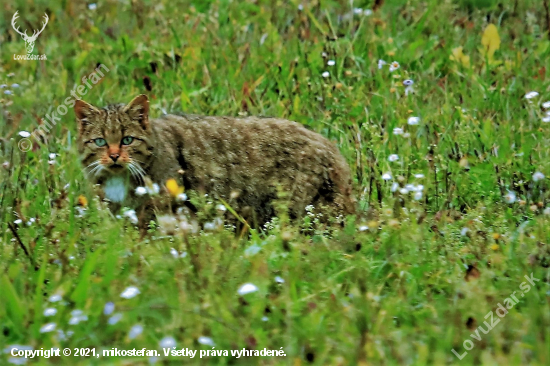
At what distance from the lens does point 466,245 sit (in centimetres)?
405

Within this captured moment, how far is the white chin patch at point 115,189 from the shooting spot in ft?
15.4

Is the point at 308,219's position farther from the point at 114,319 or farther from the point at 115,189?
the point at 114,319

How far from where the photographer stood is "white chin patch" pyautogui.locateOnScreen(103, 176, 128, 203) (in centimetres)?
469

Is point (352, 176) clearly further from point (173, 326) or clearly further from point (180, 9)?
Answer: point (180, 9)

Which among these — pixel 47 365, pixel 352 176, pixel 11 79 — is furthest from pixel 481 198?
pixel 11 79

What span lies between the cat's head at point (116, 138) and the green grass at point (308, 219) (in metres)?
0.19

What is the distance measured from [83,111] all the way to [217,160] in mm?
849

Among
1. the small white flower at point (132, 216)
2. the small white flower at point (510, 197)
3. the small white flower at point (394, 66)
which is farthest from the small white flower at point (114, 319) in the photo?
the small white flower at point (394, 66)

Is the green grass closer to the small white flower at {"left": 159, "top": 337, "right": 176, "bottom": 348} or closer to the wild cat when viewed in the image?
the small white flower at {"left": 159, "top": 337, "right": 176, "bottom": 348}

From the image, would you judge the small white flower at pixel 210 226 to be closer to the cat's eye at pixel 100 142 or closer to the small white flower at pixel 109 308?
the small white flower at pixel 109 308

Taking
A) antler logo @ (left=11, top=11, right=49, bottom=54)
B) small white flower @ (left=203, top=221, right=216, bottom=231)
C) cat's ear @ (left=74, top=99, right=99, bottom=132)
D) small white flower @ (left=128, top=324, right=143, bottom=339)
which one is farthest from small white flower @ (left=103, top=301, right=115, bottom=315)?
antler logo @ (left=11, top=11, right=49, bottom=54)

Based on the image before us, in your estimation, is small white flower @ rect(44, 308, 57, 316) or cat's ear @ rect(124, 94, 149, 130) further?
cat's ear @ rect(124, 94, 149, 130)

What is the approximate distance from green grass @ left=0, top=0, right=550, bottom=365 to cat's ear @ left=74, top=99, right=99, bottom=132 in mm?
256

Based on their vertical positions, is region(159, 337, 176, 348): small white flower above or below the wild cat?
above
